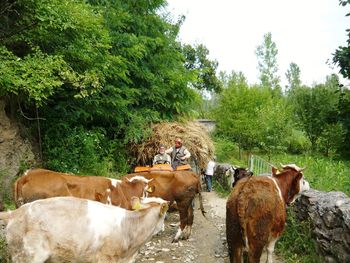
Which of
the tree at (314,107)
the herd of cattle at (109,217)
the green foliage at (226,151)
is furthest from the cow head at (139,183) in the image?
the tree at (314,107)

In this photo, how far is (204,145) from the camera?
42.9 feet

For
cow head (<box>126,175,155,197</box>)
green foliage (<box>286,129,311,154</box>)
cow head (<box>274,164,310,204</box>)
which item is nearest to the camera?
cow head (<box>274,164,310,204</box>)

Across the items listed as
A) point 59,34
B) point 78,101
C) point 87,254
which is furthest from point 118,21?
point 87,254

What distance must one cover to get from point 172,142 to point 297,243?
6.17 meters

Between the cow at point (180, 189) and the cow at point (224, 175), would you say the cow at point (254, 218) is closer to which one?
the cow at point (180, 189)

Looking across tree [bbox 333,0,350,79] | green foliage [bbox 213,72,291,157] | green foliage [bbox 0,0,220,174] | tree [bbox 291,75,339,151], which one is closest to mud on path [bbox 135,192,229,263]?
green foliage [bbox 0,0,220,174]

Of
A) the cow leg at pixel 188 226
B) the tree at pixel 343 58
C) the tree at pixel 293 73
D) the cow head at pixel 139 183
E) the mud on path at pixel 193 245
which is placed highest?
the tree at pixel 293 73

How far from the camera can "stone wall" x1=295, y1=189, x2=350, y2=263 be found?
16.7ft

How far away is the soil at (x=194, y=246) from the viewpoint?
22.7 feet

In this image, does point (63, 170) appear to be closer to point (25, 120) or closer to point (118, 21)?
point (25, 120)

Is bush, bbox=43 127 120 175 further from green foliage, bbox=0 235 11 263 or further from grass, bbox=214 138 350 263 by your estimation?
grass, bbox=214 138 350 263

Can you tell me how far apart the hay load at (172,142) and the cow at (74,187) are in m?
4.93

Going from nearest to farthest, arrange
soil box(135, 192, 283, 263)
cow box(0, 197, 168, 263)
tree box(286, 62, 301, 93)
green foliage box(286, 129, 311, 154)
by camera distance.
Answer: cow box(0, 197, 168, 263) < soil box(135, 192, 283, 263) < green foliage box(286, 129, 311, 154) < tree box(286, 62, 301, 93)

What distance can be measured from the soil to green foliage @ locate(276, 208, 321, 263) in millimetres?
299
